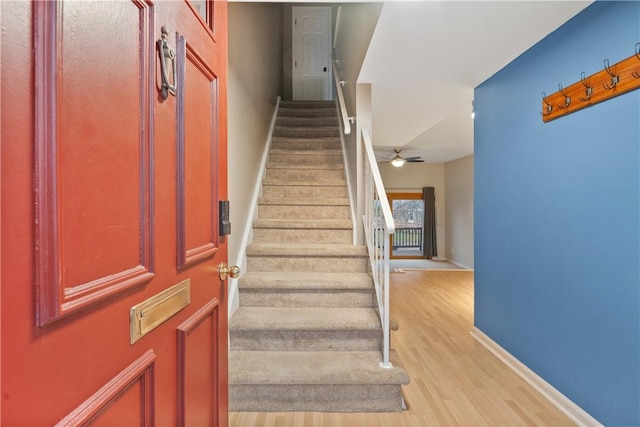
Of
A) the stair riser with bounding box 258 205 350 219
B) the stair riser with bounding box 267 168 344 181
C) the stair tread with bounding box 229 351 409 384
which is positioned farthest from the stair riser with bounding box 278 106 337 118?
the stair tread with bounding box 229 351 409 384

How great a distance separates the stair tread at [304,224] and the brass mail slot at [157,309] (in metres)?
1.94

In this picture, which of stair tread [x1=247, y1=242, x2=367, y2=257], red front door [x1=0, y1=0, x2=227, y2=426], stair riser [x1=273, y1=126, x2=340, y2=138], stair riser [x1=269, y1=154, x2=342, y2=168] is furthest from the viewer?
stair riser [x1=273, y1=126, x2=340, y2=138]

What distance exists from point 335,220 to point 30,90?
2554 millimetres

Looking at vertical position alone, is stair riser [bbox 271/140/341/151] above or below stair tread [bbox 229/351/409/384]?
above

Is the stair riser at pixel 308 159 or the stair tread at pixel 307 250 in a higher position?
the stair riser at pixel 308 159

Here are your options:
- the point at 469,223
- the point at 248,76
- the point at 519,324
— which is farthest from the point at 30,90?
the point at 469,223

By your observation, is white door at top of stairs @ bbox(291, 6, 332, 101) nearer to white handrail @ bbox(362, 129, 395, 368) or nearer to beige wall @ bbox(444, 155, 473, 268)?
white handrail @ bbox(362, 129, 395, 368)

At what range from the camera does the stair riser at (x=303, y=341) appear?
6.61 ft

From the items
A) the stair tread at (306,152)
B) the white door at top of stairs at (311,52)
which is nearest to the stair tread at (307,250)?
the stair tread at (306,152)

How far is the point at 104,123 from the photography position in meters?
0.56

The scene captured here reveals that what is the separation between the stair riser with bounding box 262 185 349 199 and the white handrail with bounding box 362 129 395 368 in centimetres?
62

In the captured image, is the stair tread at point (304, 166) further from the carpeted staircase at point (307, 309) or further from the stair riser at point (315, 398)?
the stair riser at point (315, 398)

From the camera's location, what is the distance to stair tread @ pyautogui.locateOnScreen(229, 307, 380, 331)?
199 cm

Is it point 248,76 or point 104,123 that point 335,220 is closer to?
point 248,76
